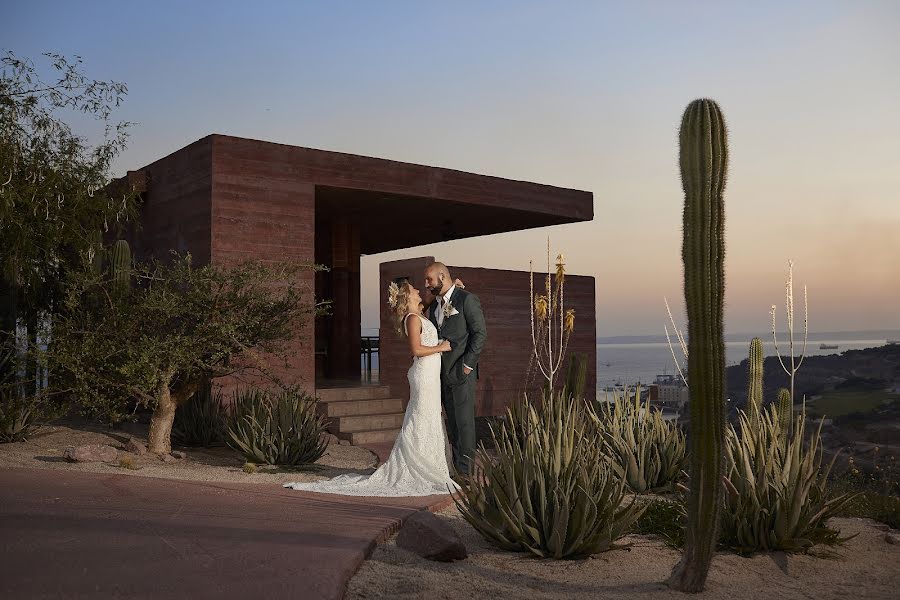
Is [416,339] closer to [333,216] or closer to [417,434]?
[417,434]

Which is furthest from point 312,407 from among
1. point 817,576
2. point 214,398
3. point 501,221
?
point 501,221

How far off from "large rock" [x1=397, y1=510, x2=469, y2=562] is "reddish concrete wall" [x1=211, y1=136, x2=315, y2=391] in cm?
566

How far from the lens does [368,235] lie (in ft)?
56.3

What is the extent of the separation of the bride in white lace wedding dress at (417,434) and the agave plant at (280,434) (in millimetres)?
1300

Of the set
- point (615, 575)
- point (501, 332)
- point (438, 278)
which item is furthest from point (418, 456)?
point (501, 332)

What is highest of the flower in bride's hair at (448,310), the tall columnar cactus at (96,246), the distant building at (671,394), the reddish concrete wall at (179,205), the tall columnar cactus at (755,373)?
the reddish concrete wall at (179,205)

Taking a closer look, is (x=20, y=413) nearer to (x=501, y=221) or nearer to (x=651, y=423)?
(x=651, y=423)

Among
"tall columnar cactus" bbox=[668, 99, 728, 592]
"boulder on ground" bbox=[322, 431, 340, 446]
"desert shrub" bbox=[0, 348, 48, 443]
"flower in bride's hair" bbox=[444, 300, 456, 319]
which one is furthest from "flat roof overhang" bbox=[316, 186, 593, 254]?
"tall columnar cactus" bbox=[668, 99, 728, 592]

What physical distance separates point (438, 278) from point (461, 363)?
76cm

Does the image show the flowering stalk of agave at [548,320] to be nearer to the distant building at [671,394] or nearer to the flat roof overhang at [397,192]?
the flat roof overhang at [397,192]

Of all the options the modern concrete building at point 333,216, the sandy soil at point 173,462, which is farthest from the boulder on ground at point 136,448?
the modern concrete building at point 333,216

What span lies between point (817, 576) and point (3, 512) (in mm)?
5182

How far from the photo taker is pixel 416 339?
7008mm

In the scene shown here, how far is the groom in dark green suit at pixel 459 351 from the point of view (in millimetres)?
7273
